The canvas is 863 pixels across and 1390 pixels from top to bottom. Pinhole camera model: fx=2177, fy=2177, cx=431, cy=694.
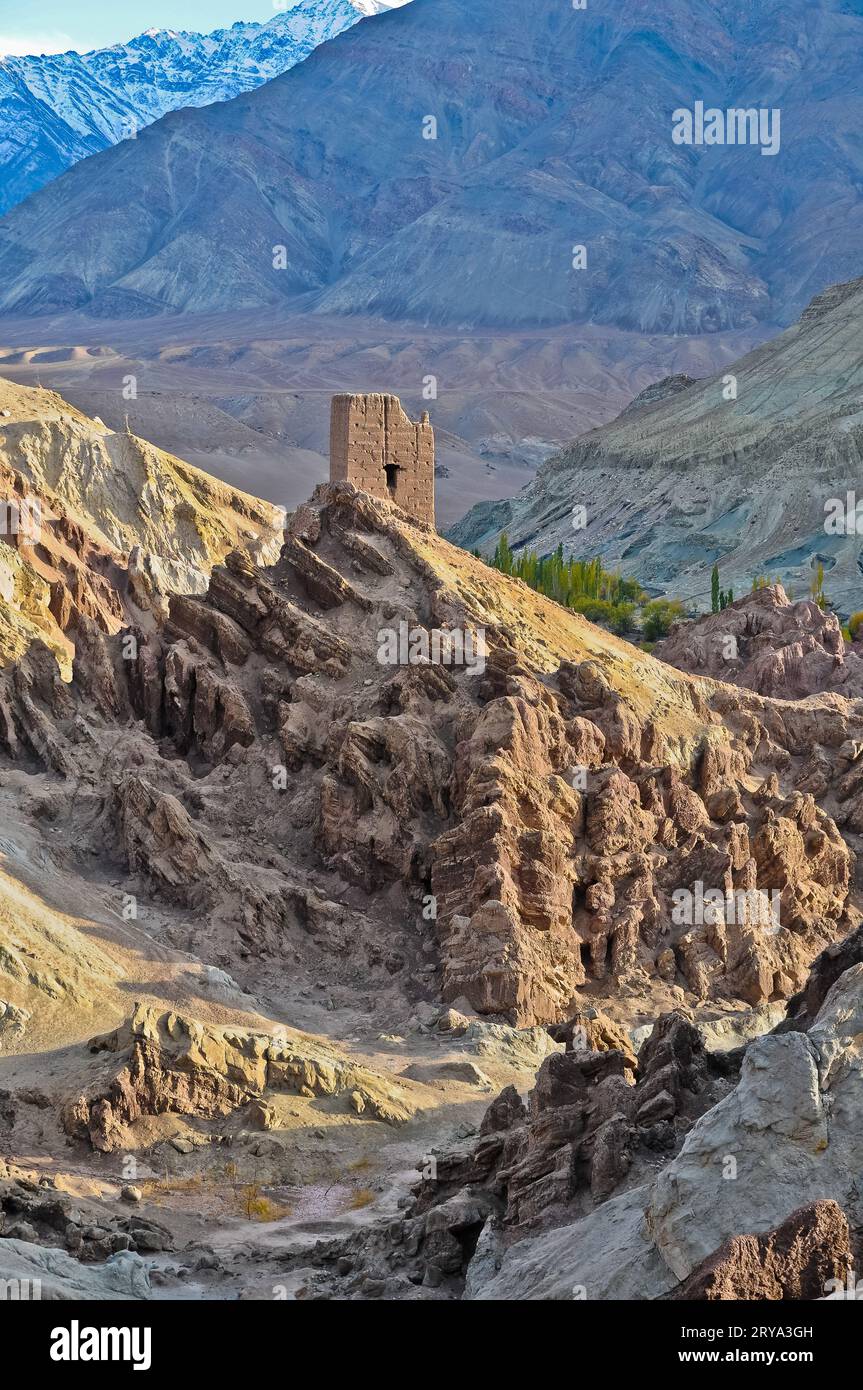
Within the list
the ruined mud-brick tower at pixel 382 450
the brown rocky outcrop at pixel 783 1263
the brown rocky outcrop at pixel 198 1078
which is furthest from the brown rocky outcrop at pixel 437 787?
the brown rocky outcrop at pixel 783 1263

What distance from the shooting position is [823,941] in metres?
36.8

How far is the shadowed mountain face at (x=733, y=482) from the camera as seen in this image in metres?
93.3

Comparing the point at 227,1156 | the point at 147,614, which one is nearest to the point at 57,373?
the point at 147,614

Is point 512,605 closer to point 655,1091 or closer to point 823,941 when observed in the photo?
point 823,941

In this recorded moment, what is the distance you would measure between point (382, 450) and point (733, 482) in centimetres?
6337

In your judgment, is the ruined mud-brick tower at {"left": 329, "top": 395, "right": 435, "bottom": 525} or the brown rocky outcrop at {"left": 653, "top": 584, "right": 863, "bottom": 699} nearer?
the ruined mud-brick tower at {"left": 329, "top": 395, "right": 435, "bottom": 525}

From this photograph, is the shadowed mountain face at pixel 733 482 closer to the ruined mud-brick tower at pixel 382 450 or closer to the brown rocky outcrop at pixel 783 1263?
the ruined mud-brick tower at pixel 382 450

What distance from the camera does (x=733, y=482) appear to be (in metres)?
105

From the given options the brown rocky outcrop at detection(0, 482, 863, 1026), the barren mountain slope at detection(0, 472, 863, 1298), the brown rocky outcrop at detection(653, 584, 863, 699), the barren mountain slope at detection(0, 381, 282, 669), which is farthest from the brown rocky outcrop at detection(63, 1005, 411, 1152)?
the brown rocky outcrop at detection(653, 584, 863, 699)

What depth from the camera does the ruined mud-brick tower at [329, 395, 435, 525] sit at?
44094 mm

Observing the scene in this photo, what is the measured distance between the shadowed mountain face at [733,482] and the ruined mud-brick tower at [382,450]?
3931 centimetres

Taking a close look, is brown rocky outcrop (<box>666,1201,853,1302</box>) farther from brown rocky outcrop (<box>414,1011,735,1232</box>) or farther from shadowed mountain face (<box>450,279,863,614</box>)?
shadowed mountain face (<box>450,279,863,614</box>)

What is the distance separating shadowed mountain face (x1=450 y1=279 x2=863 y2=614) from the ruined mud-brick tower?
3931 cm

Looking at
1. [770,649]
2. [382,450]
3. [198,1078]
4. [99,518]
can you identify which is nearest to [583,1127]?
[198,1078]
